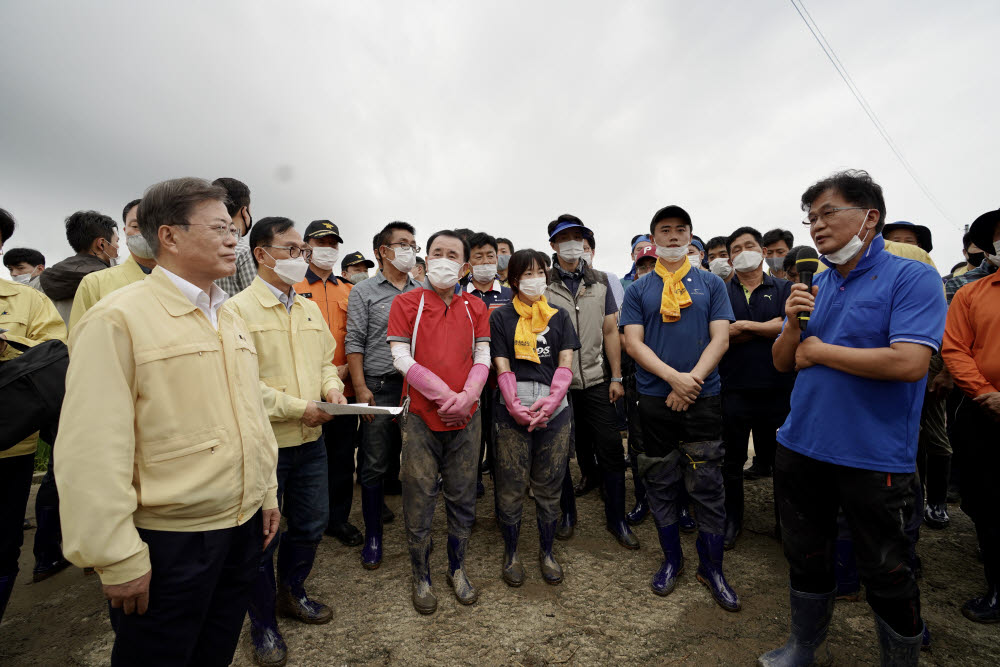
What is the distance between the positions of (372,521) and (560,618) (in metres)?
1.77

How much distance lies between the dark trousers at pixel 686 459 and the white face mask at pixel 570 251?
1.55 metres

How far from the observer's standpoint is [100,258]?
12.3 feet

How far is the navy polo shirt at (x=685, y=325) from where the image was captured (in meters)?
3.35

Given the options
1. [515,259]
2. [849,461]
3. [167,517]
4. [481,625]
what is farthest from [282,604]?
[849,461]

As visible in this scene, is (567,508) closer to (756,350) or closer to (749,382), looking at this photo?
(749,382)

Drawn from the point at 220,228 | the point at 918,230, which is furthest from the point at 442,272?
the point at 918,230

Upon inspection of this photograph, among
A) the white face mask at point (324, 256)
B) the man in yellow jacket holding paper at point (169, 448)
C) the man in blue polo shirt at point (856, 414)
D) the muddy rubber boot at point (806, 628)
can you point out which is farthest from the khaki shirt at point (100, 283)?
the muddy rubber boot at point (806, 628)

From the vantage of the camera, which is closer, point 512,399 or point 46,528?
point 512,399

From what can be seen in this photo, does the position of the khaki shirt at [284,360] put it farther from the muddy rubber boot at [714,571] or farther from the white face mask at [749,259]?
the white face mask at [749,259]

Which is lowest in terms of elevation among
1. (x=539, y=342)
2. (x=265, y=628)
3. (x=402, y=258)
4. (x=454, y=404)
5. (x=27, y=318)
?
(x=265, y=628)

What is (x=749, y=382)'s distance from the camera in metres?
3.88

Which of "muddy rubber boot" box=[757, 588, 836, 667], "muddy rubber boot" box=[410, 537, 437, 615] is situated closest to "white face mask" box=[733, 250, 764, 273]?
"muddy rubber boot" box=[757, 588, 836, 667]

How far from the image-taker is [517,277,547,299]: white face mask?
3521mm

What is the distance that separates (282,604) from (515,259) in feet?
10.1
